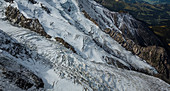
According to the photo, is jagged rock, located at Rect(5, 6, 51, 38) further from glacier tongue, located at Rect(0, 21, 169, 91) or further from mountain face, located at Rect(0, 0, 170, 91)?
glacier tongue, located at Rect(0, 21, 169, 91)

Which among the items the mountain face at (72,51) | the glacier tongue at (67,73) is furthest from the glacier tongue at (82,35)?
the glacier tongue at (67,73)

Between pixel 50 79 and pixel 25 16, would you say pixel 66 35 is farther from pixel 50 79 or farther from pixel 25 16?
pixel 50 79

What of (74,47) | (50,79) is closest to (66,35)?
(74,47)

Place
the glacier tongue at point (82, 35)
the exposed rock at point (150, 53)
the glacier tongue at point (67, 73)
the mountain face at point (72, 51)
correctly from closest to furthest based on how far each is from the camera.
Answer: the mountain face at point (72, 51)
the glacier tongue at point (67, 73)
the glacier tongue at point (82, 35)
the exposed rock at point (150, 53)

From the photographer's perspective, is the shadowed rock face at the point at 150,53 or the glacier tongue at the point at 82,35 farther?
the shadowed rock face at the point at 150,53

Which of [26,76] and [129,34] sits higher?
[129,34]

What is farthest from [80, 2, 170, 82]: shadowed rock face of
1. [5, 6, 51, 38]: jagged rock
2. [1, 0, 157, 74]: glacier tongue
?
[5, 6, 51, 38]: jagged rock

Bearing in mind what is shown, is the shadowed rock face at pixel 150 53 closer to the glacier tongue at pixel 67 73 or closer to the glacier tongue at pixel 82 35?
the glacier tongue at pixel 82 35

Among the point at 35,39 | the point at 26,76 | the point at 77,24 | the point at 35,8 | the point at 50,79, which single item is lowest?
the point at 50,79

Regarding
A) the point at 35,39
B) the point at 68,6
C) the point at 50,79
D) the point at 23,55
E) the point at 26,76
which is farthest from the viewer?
the point at 68,6
